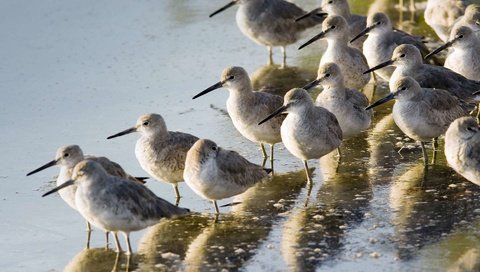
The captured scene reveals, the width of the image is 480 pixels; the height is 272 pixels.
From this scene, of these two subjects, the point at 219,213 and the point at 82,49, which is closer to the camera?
the point at 219,213

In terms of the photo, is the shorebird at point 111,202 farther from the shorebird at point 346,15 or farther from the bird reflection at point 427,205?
the shorebird at point 346,15

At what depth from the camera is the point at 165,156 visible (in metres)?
9.34

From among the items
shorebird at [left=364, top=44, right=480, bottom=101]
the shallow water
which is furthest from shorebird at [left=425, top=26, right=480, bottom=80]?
the shallow water

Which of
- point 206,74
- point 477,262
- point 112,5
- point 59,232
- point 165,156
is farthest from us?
point 112,5

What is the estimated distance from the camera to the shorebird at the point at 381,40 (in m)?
12.6

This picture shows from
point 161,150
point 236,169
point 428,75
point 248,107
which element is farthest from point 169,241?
point 428,75

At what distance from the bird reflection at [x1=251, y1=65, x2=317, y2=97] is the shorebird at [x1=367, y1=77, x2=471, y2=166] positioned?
2.59 metres

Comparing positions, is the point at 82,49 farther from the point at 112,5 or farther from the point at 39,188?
the point at 39,188

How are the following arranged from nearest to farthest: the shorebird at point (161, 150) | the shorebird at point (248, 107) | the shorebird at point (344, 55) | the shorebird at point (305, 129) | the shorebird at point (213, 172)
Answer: the shorebird at point (213, 172)
the shorebird at point (161, 150)
the shorebird at point (305, 129)
the shorebird at point (248, 107)
the shorebird at point (344, 55)

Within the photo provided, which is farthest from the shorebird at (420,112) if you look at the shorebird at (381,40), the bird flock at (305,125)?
the shorebird at (381,40)

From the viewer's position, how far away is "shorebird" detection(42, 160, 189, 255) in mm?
8023

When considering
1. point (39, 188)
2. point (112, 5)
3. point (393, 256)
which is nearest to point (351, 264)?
point (393, 256)

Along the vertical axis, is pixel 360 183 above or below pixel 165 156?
below

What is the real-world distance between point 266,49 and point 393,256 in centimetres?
731
